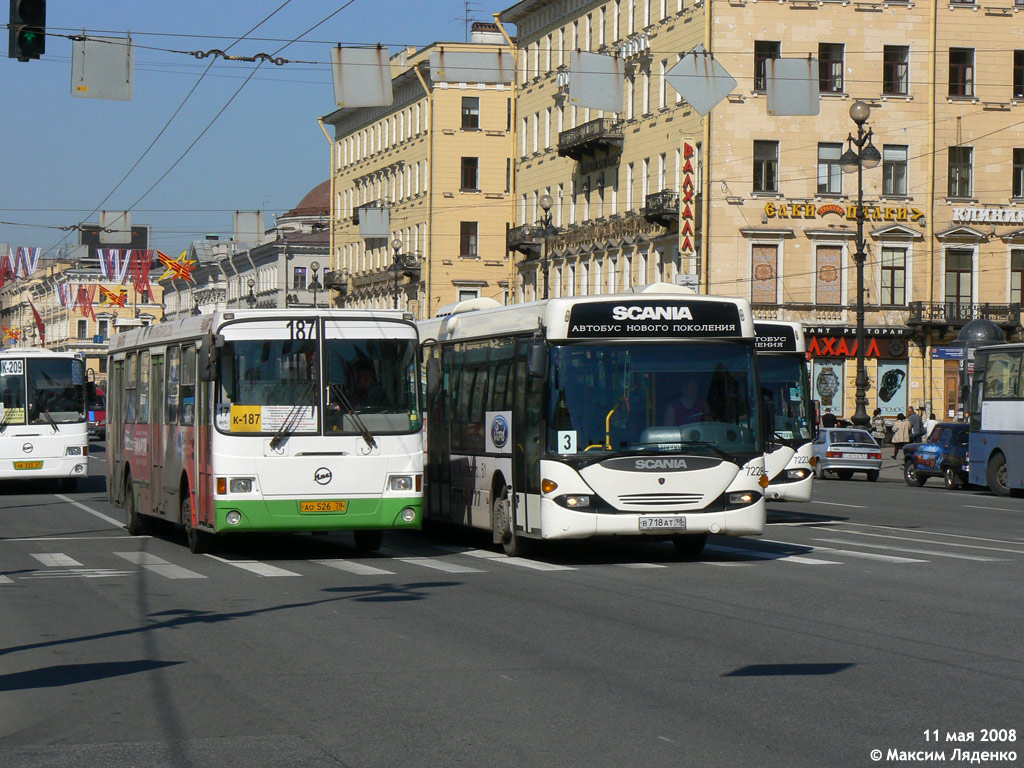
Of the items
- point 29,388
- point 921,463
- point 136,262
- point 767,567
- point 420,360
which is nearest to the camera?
point 767,567

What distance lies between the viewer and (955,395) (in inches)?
2628

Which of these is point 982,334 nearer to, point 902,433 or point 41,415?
point 902,433

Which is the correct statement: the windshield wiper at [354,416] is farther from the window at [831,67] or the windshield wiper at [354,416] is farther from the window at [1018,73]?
the window at [1018,73]

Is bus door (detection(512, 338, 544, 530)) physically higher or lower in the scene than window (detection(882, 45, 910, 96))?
lower

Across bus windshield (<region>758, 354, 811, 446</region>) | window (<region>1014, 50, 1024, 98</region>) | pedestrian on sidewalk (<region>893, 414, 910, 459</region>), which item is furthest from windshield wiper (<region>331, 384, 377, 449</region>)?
window (<region>1014, 50, 1024, 98</region>)

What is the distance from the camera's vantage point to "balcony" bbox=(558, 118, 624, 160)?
233 feet

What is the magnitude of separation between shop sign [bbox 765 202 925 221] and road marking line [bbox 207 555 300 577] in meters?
47.7

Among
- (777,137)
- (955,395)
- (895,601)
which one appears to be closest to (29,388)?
(895,601)

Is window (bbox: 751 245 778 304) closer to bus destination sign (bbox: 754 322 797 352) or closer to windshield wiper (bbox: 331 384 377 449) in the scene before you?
bus destination sign (bbox: 754 322 797 352)

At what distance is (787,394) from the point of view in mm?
27266

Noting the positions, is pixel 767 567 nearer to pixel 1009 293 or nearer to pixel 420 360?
pixel 420 360

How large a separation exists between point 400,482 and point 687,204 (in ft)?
148

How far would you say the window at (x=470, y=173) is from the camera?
97.6 metres

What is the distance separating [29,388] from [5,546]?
14.2m
